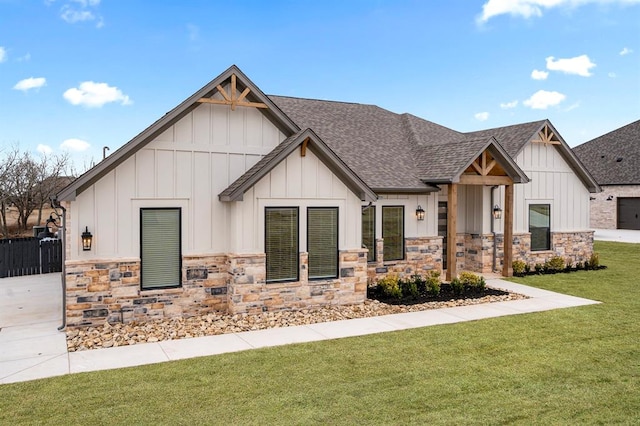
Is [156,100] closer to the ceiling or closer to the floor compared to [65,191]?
closer to the ceiling

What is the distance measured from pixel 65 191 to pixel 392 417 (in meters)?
7.61

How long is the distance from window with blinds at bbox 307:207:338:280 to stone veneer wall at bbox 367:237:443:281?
3003mm

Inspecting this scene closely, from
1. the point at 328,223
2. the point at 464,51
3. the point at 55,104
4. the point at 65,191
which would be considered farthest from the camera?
the point at 55,104

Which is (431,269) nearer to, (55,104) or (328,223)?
(328,223)

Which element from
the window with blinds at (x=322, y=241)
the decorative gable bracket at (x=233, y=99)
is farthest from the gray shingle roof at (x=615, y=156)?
the decorative gable bracket at (x=233, y=99)

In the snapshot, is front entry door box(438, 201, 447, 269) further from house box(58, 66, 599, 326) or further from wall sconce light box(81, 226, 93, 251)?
wall sconce light box(81, 226, 93, 251)

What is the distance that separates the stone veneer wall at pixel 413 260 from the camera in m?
14.7

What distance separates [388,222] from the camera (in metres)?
15.0

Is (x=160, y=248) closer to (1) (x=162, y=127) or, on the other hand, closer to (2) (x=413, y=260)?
(1) (x=162, y=127)

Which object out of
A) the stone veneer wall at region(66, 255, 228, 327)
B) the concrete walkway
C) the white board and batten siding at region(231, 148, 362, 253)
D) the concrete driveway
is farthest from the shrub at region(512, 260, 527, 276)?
the concrete driveway

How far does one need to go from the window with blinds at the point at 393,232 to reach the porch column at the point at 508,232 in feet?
12.5

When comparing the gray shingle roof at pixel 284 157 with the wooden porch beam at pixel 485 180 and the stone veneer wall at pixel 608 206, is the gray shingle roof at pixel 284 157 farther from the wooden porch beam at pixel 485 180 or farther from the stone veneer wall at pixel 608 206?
the stone veneer wall at pixel 608 206

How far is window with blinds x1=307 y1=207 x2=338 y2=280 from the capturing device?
1163 cm

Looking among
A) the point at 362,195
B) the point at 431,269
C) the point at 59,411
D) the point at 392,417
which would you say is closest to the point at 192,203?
the point at 362,195
